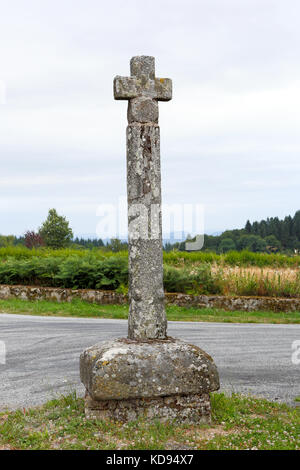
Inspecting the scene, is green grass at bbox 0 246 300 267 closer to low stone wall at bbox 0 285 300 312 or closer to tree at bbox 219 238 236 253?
low stone wall at bbox 0 285 300 312

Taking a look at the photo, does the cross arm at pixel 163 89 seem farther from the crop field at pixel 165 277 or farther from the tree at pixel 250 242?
the tree at pixel 250 242

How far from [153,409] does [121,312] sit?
9.04 meters

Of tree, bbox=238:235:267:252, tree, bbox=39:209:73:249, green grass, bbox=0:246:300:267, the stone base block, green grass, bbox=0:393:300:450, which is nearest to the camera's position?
green grass, bbox=0:393:300:450

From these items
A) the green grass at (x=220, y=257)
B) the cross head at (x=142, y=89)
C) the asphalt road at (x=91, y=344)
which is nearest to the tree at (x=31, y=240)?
the green grass at (x=220, y=257)

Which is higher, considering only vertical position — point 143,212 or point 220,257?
point 143,212

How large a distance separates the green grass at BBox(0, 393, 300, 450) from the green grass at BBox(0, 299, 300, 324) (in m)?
8.05

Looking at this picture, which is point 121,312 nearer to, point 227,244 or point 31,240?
point 227,244

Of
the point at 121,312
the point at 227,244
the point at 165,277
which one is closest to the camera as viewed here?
the point at 121,312

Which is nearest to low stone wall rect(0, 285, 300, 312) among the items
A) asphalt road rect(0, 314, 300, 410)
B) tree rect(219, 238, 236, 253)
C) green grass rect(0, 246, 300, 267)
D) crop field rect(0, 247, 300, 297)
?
crop field rect(0, 247, 300, 297)

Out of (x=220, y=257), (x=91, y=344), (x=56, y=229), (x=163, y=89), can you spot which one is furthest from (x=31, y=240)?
(x=163, y=89)

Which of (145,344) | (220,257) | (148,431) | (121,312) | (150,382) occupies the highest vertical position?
(220,257)

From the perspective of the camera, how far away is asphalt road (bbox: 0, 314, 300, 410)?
676 centimetres

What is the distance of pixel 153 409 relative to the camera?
5191 millimetres

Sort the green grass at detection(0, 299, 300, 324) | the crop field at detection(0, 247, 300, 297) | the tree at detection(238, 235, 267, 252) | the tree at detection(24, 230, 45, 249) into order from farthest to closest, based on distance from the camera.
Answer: the tree at detection(24, 230, 45, 249) → the tree at detection(238, 235, 267, 252) → the crop field at detection(0, 247, 300, 297) → the green grass at detection(0, 299, 300, 324)
